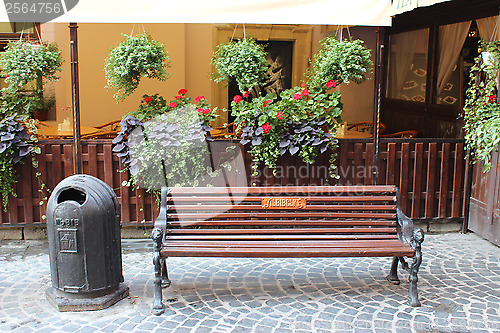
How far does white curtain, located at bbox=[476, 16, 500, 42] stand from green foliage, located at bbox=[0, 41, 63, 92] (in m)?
5.09

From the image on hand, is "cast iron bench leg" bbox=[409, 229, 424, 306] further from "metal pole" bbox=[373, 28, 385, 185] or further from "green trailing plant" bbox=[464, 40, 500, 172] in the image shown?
"metal pole" bbox=[373, 28, 385, 185]

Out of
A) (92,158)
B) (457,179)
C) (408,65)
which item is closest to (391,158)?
(457,179)

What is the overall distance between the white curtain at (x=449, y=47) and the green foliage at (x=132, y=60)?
4.41m

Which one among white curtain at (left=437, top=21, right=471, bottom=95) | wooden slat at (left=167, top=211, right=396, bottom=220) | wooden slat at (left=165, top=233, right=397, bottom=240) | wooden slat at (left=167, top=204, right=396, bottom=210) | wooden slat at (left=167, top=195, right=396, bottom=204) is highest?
white curtain at (left=437, top=21, right=471, bottom=95)

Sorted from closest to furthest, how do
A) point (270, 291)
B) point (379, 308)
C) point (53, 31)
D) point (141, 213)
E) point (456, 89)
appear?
point (379, 308), point (270, 291), point (141, 213), point (456, 89), point (53, 31)

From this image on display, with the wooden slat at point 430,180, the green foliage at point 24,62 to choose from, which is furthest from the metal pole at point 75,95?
the wooden slat at point 430,180

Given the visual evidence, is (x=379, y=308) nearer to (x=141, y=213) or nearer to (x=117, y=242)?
(x=117, y=242)

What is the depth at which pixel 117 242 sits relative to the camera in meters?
4.39

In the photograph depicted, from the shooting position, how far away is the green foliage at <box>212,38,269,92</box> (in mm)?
5641

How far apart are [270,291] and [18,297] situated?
223 cm

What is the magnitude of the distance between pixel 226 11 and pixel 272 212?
2.14 metres

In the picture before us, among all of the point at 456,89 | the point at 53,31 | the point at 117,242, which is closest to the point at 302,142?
the point at 117,242

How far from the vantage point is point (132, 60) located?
546 centimetres

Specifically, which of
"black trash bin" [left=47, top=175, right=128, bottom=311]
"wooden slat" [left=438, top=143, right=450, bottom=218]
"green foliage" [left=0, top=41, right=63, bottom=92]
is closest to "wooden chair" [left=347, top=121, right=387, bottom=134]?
"wooden slat" [left=438, top=143, right=450, bottom=218]
